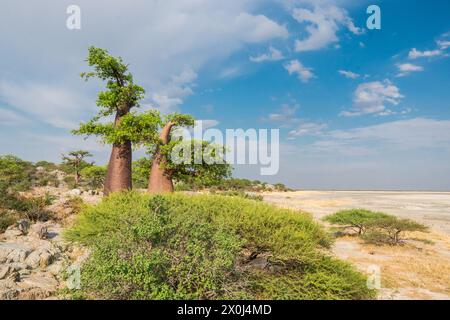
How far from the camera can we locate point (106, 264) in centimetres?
523

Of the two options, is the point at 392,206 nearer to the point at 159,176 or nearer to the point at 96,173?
the point at 96,173

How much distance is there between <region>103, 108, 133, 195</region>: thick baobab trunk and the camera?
12094 mm

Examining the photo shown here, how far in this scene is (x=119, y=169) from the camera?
1220 centimetres

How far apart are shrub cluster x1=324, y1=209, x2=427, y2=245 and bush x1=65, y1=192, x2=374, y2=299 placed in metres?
9.46

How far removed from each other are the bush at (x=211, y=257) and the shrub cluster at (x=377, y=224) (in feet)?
31.0

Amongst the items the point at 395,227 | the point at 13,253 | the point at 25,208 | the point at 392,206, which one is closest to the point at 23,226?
the point at 25,208

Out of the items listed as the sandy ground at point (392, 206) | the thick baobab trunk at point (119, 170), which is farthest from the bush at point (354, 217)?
the thick baobab trunk at point (119, 170)

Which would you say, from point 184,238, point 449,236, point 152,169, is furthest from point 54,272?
point 449,236

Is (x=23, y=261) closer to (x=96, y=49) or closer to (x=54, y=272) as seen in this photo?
(x=54, y=272)

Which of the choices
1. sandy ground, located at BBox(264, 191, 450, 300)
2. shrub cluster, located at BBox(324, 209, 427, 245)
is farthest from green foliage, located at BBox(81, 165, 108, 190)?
sandy ground, located at BBox(264, 191, 450, 300)

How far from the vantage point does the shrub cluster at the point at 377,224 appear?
1516cm

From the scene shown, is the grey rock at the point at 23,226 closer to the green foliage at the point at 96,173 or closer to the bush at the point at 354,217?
the bush at the point at 354,217
